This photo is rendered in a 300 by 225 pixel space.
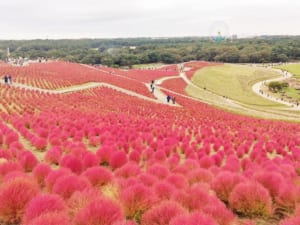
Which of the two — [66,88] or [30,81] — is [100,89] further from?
[30,81]

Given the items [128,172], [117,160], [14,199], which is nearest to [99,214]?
[14,199]

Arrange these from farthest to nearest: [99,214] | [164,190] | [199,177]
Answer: [199,177] → [164,190] → [99,214]

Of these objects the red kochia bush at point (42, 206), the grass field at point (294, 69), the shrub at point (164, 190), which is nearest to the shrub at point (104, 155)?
the shrub at point (164, 190)

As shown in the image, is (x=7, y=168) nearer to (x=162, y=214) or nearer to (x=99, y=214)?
(x=99, y=214)

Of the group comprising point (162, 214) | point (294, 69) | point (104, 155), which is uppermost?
point (162, 214)

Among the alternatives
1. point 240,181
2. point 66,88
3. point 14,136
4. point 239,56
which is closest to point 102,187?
point 240,181

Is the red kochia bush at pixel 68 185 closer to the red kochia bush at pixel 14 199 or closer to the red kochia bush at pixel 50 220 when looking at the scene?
the red kochia bush at pixel 14 199
